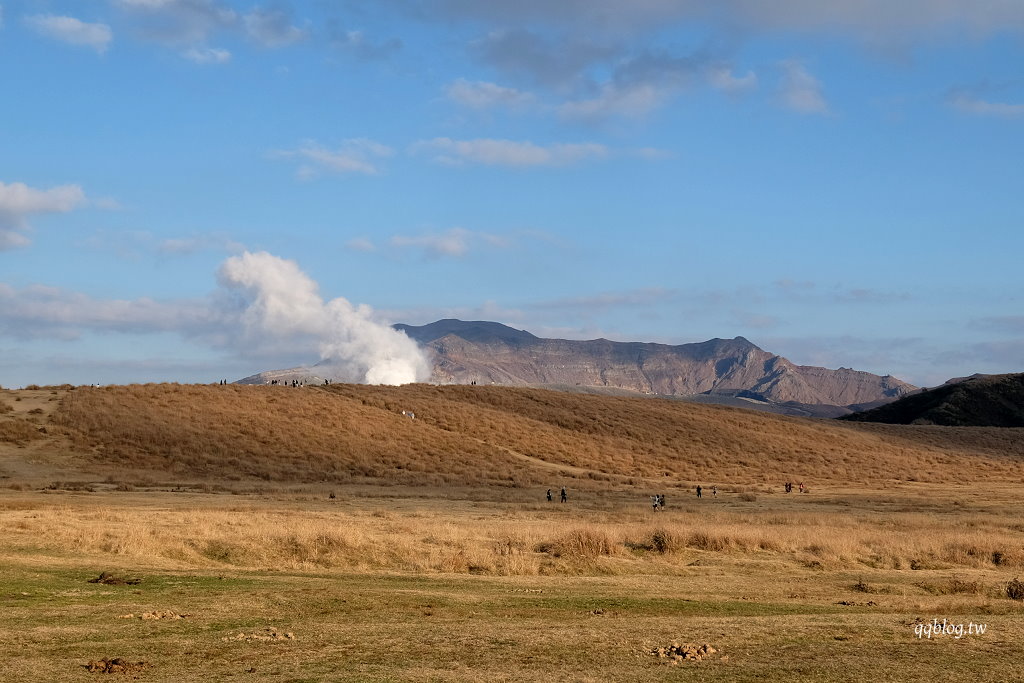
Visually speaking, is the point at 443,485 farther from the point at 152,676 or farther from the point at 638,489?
the point at 152,676

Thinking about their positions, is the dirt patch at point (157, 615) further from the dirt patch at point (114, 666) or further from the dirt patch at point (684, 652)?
the dirt patch at point (684, 652)

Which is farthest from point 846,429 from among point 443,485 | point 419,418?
point 443,485

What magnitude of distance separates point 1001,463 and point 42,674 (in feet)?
322

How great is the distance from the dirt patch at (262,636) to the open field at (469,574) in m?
0.07

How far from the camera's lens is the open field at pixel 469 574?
40.0 ft

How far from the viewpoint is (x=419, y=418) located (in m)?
92.1

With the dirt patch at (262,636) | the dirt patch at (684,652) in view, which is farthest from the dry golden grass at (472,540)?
the dirt patch at (684,652)

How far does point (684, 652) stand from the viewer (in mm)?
12328

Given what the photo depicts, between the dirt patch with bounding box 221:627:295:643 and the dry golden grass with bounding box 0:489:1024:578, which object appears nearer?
the dirt patch with bounding box 221:627:295:643

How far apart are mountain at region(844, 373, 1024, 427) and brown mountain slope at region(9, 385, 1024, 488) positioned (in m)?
63.3

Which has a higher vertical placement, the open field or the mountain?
the mountain

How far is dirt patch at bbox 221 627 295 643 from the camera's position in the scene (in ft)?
44.2

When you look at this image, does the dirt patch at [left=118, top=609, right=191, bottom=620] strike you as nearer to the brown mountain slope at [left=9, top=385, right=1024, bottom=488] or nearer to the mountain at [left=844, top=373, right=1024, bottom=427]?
the brown mountain slope at [left=9, top=385, right=1024, bottom=488]

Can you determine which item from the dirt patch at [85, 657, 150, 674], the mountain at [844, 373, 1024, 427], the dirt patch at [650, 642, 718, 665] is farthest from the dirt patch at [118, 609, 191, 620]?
the mountain at [844, 373, 1024, 427]
